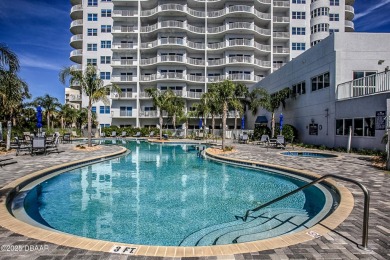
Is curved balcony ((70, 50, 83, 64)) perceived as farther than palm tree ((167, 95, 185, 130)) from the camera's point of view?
Yes

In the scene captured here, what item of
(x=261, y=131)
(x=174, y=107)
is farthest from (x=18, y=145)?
(x=261, y=131)

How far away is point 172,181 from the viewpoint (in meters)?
9.45

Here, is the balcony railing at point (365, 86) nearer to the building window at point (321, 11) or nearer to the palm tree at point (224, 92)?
the palm tree at point (224, 92)

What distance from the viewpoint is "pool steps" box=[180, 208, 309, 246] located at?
4.68 metres

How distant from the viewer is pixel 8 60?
22.7 ft

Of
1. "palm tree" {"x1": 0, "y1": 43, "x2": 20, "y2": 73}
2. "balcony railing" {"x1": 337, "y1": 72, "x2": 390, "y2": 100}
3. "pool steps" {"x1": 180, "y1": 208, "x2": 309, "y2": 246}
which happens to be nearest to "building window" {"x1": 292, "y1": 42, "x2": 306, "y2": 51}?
"balcony railing" {"x1": 337, "y1": 72, "x2": 390, "y2": 100}

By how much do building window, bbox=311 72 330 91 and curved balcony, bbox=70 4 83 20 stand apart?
147 feet

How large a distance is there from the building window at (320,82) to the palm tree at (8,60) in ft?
67.2

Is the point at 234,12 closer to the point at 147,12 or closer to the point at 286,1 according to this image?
the point at 286,1

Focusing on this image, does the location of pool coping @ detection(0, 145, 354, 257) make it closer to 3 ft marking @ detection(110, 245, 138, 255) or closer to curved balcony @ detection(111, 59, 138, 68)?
3 ft marking @ detection(110, 245, 138, 255)

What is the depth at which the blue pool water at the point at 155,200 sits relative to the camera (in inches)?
205

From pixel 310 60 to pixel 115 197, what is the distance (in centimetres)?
2125

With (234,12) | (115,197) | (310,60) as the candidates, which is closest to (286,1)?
(234,12)

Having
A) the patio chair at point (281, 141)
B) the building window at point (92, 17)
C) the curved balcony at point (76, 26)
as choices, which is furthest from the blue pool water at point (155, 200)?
the curved balcony at point (76, 26)
